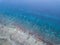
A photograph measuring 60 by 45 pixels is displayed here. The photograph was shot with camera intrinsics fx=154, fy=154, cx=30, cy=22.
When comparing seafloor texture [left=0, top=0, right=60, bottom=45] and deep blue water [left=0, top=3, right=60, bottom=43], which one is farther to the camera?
deep blue water [left=0, top=3, right=60, bottom=43]

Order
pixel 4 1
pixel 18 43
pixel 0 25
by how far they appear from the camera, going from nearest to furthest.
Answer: pixel 18 43
pixel 0 25
pixel 4 1

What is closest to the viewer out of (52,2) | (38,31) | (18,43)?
(18,43)

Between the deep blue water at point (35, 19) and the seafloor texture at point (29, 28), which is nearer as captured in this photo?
the seafloor texture at point (29, 28)

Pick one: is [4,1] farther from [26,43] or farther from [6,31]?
[26,43]

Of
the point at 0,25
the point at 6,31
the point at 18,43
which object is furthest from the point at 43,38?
the point at 0,25

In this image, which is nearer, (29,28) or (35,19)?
(29,28)
